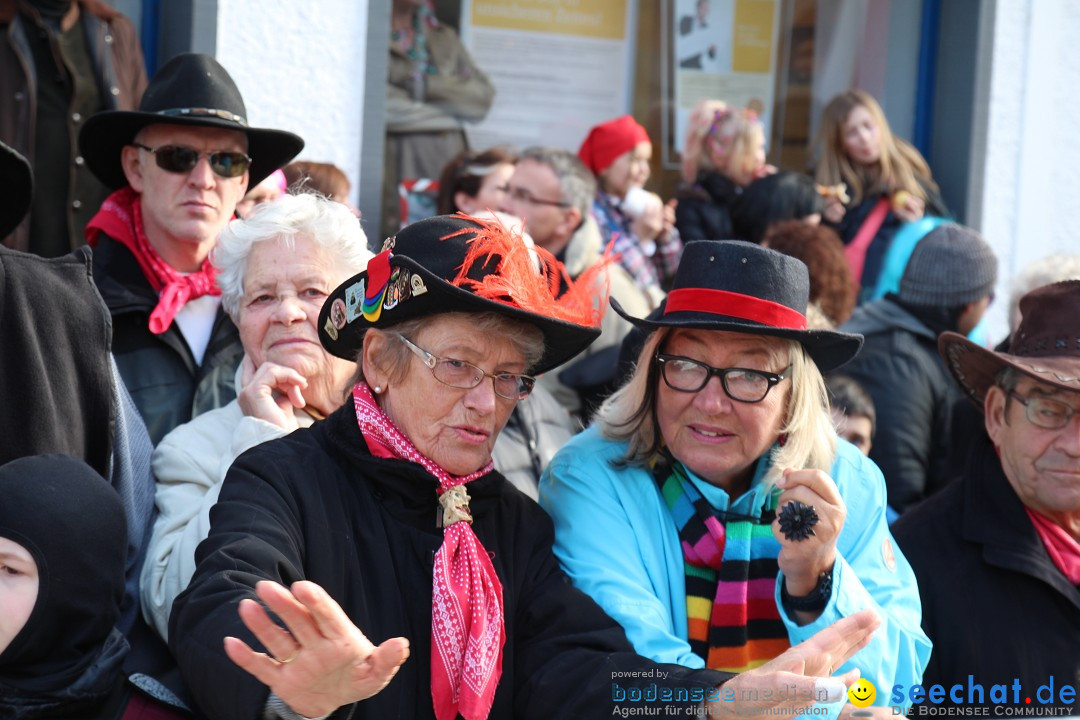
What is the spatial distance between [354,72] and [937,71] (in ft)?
11.7

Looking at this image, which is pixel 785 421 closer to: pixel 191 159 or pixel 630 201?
pixel 191 159

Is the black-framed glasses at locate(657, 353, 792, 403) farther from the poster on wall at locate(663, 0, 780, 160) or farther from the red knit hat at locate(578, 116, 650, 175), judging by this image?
the poster on wall at locate(663, 0, 780, 160)

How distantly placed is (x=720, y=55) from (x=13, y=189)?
5.12 metres

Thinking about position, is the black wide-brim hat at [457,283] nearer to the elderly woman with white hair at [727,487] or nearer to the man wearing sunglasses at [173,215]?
the elderly woman with white hair at [727,487]

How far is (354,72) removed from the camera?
5.81m

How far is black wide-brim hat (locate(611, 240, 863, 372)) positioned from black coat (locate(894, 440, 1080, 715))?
726 mm

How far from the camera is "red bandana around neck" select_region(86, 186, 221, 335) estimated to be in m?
3.87

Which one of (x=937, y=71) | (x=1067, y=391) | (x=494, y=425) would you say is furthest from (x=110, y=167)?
(x=937, y=71)

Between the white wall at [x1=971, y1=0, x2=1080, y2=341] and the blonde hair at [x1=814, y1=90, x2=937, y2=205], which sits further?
the white wall at [x1=971, y1=0, x2=1080, y2=341]

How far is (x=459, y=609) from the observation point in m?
2.72

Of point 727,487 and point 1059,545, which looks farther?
point 1059,545

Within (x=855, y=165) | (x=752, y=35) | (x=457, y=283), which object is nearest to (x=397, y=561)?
(x=457, y=283)

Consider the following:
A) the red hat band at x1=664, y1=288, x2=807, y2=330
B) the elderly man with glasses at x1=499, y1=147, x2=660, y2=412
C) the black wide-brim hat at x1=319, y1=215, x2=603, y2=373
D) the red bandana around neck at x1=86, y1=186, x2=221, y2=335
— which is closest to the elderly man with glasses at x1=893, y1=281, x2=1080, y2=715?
the red hat band at x1=664, y1=288, x2=807, y2=330

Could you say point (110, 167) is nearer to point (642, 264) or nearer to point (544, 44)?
point (642, 264)
